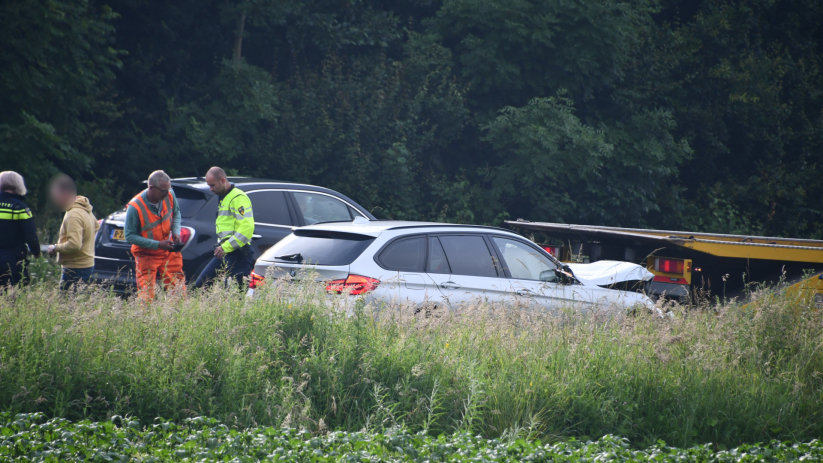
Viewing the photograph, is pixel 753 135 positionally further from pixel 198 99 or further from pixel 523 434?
pixel 523 434

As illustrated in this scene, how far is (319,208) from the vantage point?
978 cm

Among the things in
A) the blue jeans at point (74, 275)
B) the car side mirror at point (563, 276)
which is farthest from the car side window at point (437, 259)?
the blue jeans at point (74, 275)

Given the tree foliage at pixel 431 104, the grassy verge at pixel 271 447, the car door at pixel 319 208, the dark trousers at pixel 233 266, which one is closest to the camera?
the grassy verge at pixel 271 447

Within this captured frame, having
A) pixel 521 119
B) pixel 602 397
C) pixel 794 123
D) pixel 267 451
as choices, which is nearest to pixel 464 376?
pixel 602 397

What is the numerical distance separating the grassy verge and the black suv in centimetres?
412

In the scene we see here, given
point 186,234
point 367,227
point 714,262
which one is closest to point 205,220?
point 186,234

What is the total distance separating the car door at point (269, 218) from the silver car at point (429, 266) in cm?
203

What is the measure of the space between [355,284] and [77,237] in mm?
3359

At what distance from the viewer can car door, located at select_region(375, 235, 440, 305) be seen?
245 inches

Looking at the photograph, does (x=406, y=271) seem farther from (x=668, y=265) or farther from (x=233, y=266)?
(x=668, y=265)

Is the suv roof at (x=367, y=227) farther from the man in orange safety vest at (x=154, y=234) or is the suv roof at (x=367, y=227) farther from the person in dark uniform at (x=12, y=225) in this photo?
the person in dark uniform at (x=12, y=225)

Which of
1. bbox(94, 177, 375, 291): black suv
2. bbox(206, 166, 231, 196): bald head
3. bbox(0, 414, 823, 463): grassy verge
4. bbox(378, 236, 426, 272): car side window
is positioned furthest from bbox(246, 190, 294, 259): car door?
bbox(0, 414, 823, 463): grassy verge

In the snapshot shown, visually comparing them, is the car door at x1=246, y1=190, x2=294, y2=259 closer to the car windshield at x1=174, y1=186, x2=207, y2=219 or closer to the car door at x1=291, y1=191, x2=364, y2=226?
the car door at x1=291, y1=191, x2=364, y2=226

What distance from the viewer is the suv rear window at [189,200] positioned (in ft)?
28.2
